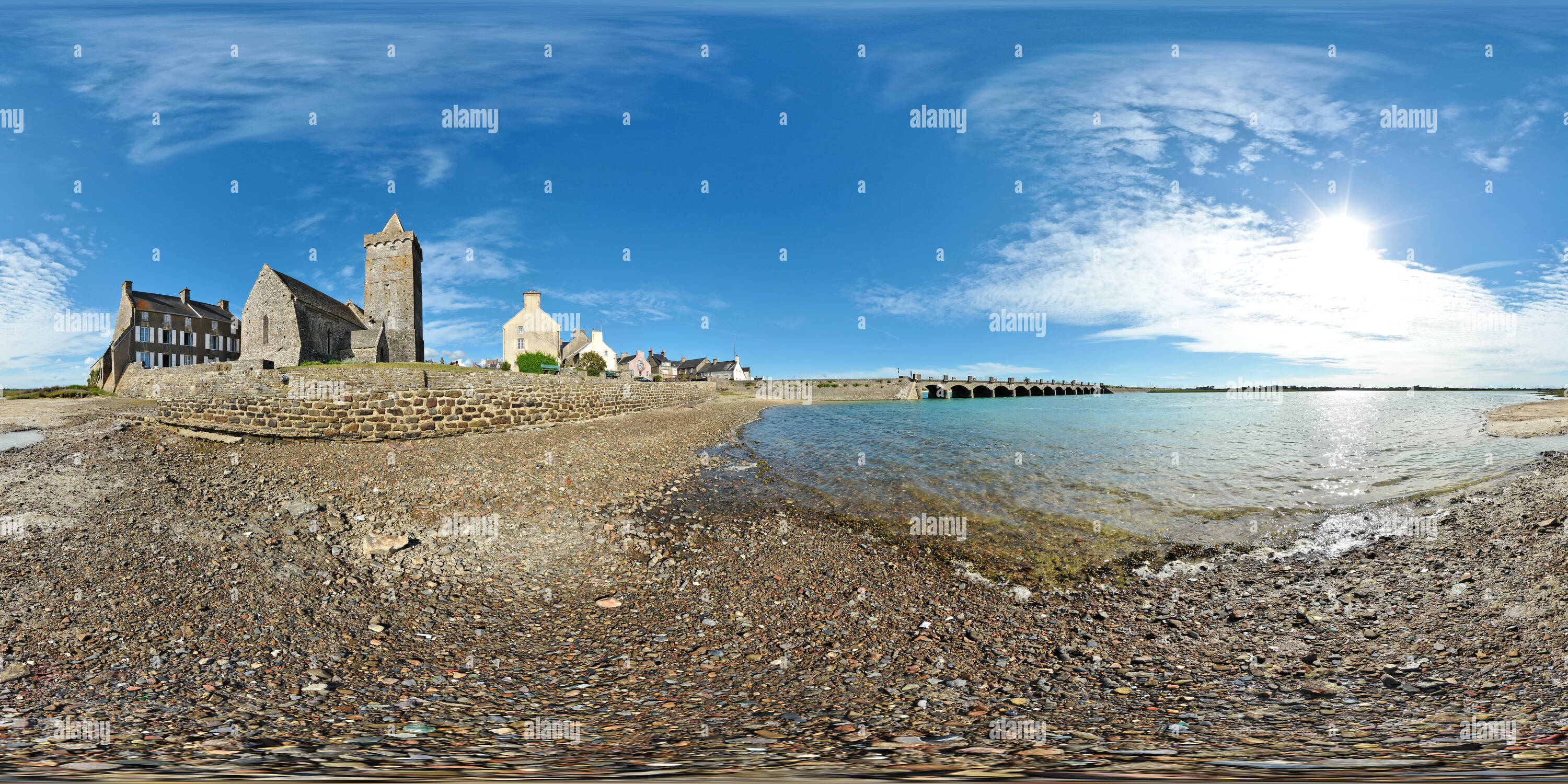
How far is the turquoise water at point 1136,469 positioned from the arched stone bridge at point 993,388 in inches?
3082

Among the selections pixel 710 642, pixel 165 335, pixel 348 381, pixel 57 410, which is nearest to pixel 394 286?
pixel 57 410

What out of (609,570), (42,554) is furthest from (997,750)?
(42,554)

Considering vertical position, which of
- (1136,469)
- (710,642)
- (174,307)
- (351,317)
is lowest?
(710,642)

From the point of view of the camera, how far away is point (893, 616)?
641 cm

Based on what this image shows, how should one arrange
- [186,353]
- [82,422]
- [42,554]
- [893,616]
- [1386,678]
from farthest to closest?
[186,353], [82,422], [42,554], [893,616], [1386,678]

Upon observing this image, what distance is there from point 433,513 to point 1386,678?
40.8 feet

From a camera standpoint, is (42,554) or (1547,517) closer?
(42,554)

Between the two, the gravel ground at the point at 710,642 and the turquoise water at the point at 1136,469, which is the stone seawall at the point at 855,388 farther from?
the gravel ground at the point at 710,642

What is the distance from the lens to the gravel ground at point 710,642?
372 cm

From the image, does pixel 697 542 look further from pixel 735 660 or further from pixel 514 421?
pixel 514 421

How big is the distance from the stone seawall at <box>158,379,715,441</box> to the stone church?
29054 millimetres

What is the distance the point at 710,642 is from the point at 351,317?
58790 millimetres

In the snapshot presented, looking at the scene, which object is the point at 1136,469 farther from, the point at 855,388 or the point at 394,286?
the point at 855,388

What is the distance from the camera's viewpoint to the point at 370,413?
1694cm
